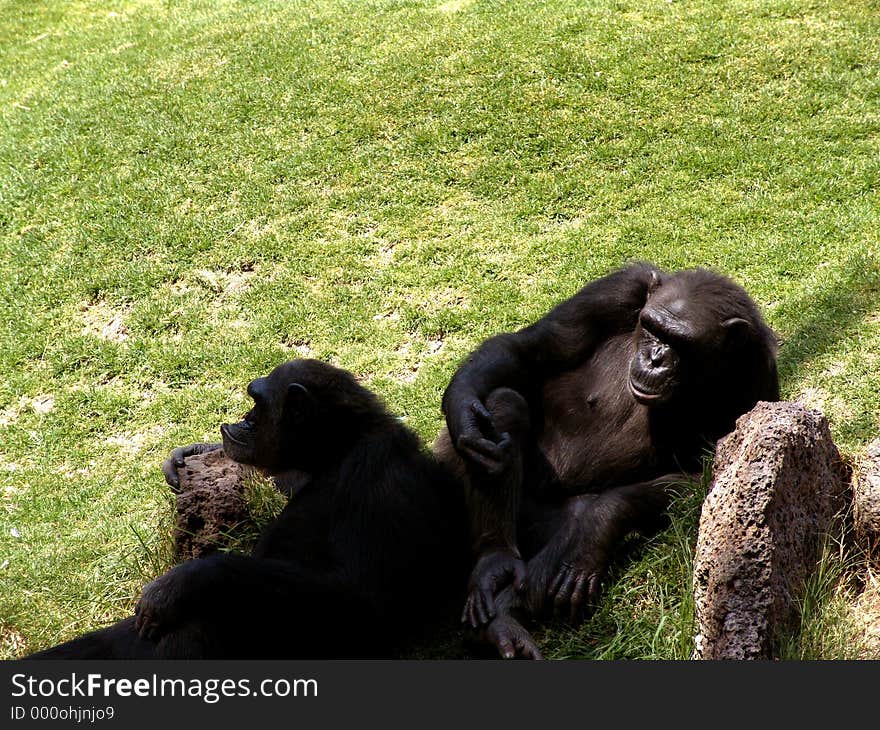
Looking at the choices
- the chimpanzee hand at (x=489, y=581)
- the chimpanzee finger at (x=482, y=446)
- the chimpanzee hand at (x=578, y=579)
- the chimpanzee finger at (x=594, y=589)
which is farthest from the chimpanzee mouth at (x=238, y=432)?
the chimpanzee finger at (x=594, y=589)

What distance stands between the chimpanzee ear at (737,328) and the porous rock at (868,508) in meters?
0.83

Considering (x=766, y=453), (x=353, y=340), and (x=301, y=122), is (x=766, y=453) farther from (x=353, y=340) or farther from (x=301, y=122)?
(x=301, y=122)

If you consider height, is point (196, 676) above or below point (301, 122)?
below

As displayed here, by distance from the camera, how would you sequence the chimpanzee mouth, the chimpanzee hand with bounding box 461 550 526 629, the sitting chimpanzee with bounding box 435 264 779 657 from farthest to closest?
the chimpanzee mouth → the sitting chimpanzee with bounding box 435 264 779 657 → the chimpanzee hand with bounding box 461 550 526 629

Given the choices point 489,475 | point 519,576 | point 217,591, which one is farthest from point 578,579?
point 217,591

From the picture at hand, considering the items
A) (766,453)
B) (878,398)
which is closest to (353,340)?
(878,398)

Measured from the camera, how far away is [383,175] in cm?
966

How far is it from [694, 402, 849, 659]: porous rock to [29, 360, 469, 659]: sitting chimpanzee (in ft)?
4.65

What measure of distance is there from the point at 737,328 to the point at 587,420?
0.91m

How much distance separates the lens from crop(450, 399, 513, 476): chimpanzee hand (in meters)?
5.06

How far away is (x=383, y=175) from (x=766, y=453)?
6.06m

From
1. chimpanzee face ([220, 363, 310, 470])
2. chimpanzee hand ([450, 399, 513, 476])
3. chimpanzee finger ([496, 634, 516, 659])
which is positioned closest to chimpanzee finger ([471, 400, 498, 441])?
chimpanzee hand ([450, 399, 513, 476])

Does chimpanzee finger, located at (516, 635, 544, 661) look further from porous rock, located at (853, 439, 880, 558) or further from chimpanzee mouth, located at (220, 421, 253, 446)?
chimpanzee mouth, located at (220, 421, 253, 446)

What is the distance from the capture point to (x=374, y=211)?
9328 millimetres
